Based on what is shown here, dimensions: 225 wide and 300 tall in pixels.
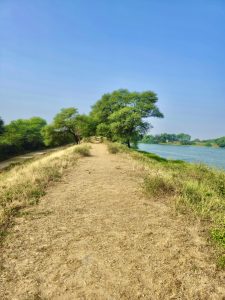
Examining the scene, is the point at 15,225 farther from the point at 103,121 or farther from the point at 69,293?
the point at 103,121

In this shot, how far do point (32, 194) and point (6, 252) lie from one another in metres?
4.00

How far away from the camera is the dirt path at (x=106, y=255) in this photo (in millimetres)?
4266

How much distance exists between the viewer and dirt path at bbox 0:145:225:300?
14.0 feet

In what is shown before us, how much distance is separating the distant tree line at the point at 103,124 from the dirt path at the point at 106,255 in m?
34.5

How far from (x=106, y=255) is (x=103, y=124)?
5355 cm

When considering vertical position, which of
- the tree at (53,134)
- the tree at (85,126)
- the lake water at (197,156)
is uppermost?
the tree at (85,126)

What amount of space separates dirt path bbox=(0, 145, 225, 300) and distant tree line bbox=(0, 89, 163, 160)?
113ft

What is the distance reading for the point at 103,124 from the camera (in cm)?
5816

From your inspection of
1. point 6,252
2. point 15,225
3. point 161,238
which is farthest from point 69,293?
point 15,225

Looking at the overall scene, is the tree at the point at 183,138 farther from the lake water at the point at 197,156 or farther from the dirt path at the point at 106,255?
the dirt path at the point at 106,255

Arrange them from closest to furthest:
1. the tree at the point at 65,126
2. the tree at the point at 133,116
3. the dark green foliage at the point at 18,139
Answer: the tree at the point at 133,116 < the dark green foliage at the point at 18,139 < the tree at the point at 65,126

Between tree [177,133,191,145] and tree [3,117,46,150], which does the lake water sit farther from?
tree [177,133,191,145]

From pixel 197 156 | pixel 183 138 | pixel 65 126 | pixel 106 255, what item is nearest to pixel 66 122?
pixel 65 126

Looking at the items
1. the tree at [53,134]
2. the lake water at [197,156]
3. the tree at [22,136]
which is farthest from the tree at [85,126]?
the lake water at [197,156]
